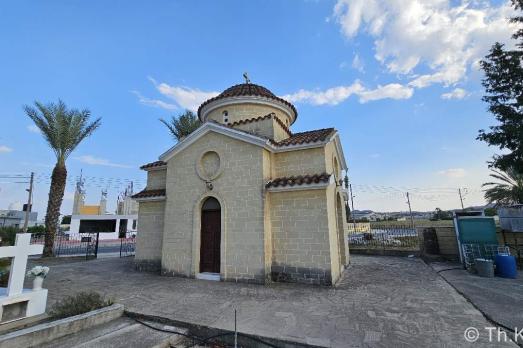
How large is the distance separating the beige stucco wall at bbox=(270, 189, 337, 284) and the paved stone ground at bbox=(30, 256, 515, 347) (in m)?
0.50

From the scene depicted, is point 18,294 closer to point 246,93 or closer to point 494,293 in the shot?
point 246,93

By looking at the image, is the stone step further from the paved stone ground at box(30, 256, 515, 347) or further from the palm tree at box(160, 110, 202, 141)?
the palm tree at box(160, 110, 202, 141)

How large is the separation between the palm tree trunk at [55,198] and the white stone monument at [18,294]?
42.1 ft

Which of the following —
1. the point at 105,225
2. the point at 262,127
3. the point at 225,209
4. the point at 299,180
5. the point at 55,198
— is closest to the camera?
the point at 299,180

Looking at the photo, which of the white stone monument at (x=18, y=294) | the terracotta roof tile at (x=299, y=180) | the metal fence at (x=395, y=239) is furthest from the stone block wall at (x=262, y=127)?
the metal fence at (x=395, y=239)

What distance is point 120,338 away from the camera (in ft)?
14.1

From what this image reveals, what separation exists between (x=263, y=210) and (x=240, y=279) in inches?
94.8

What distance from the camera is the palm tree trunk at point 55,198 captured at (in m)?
15.7

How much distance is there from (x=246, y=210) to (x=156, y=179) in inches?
221

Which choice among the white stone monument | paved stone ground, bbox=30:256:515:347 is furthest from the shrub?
paved stone ground, bbox=30:256:515:347

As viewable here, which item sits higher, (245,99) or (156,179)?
(245,99)

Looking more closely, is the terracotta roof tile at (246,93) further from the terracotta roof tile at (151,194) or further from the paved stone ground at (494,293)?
the paved stone ground at (494,293)

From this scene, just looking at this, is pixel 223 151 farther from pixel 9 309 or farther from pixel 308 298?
pixel 9 309

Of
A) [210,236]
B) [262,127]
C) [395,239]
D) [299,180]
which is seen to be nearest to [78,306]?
[210,236]
